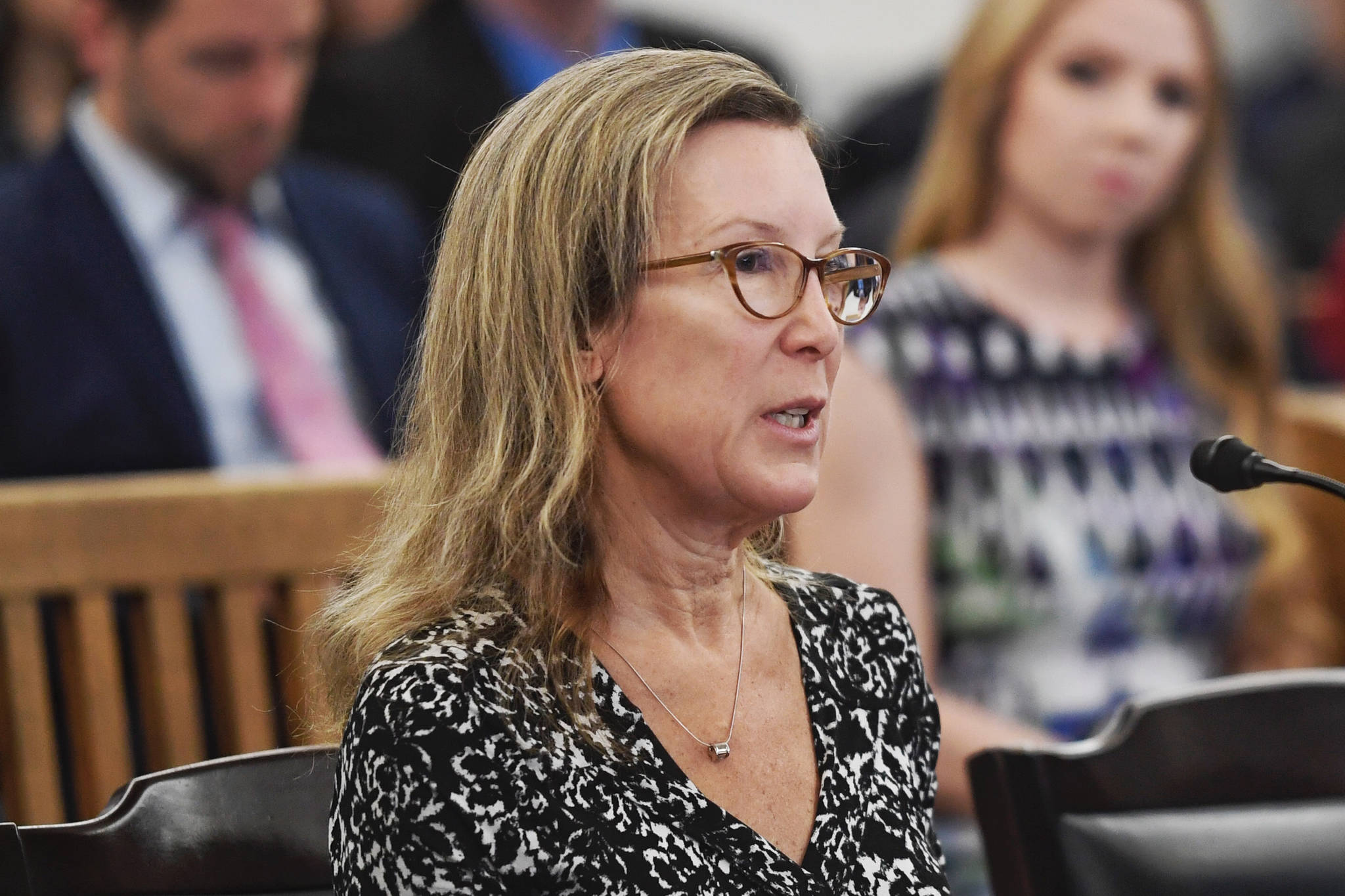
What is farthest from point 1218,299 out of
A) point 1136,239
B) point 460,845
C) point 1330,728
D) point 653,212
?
point 460,845

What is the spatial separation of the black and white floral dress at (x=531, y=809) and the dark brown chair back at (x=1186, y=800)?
139 mm

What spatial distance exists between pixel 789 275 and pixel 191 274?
162cm

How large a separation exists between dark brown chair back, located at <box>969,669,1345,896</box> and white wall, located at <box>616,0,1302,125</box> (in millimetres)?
2393

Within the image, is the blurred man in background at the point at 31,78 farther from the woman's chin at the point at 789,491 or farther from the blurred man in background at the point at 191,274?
the woman's chin at the point at 789,491

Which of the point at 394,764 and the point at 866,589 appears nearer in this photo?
the point at 394,764

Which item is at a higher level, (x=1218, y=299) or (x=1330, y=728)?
(x=1218, y=299)

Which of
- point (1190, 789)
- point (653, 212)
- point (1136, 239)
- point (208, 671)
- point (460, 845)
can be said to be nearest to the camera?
point (460, 845)

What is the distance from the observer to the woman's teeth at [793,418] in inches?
49.1

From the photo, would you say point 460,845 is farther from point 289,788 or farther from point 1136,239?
point 1136,239

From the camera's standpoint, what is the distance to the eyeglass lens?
4.01ft

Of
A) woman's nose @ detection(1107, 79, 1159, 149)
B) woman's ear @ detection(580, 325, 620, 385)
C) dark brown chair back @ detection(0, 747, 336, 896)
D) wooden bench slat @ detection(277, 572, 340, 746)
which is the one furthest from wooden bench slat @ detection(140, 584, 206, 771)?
woman's nose @ detection(1107, 79, 1159, 149)

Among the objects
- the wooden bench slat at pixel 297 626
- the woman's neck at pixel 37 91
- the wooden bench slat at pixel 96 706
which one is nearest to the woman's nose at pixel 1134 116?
the wooden bench slat at pixel 297 626

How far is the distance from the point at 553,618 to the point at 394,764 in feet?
0.57

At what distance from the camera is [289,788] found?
1.29 m
